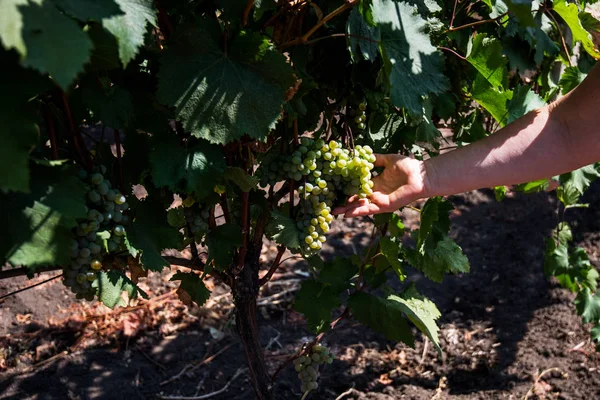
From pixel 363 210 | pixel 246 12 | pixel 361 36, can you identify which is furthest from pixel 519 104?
pixel 246 12

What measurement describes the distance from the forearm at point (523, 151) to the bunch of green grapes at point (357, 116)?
235 mm

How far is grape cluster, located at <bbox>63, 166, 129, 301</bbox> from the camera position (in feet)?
4.74

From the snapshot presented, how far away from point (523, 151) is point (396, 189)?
423 millimetres

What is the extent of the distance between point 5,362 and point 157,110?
7.35 ft

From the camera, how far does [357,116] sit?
196 centimetres

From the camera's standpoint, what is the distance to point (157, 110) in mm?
1597

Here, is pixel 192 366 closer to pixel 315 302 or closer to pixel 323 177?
pixel 315 302

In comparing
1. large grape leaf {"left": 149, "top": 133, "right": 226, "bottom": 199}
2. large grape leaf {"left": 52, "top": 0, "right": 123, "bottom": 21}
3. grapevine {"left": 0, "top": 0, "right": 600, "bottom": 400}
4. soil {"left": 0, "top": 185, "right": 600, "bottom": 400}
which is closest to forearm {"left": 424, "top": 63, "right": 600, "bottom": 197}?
grapevine {"left": 0, "top": 0, "right": 600, "bottom": 400}

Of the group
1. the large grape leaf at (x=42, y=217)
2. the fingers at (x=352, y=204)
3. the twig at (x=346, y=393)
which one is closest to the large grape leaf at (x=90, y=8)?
the large grape leaf at (x=42, y=217)

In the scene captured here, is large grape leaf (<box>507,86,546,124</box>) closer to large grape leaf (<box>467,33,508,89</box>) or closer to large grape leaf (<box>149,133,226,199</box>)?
large grape leaf (<box>467,33,508,89</box>)

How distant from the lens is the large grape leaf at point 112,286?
162 centimetres

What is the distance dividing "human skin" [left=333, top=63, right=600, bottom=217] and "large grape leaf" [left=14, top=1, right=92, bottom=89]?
1.08 metres

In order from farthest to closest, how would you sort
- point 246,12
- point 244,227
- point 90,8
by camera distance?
point 244,227 < point 246,12 < point 90,8

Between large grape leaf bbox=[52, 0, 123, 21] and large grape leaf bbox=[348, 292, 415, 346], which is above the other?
large grape leaf bbox=[52, 0, 123, 21]
